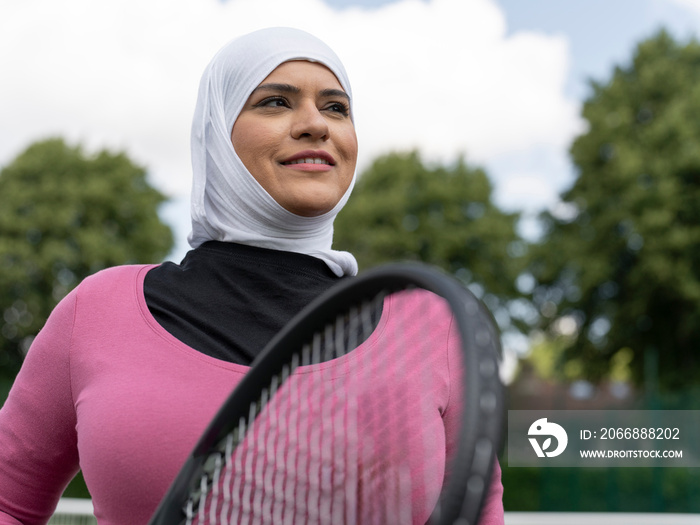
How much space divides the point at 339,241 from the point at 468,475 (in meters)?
35.3

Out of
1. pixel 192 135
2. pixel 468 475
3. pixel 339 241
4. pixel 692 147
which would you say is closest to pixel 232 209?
pixel 192 135

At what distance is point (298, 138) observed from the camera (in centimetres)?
181

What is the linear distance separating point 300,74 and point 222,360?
2.01ft

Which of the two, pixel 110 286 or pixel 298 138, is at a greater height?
pixel 298 138

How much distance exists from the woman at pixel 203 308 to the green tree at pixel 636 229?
25.1 metres

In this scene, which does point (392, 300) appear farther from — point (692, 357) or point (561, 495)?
point (692, 357)

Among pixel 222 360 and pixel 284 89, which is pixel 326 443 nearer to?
pixel 222 360

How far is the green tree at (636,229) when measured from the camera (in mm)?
25891

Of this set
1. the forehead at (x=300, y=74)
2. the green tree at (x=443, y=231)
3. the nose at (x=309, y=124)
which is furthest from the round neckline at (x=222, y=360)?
the green tree at (x=443, y=231)

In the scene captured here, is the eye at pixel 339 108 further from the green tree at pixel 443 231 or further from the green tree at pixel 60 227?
the green tree at pixel 443 231

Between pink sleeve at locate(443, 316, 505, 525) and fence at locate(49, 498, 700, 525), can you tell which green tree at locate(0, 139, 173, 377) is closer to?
fence at locate(49, 498, 700, 525)

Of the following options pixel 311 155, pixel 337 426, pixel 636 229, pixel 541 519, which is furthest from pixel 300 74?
pixel 636 229

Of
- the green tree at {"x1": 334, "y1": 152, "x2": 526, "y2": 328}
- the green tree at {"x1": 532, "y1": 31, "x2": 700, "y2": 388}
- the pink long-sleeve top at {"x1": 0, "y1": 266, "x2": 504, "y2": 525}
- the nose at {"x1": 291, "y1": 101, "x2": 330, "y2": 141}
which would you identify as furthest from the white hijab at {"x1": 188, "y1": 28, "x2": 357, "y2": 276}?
the green tree at {"x1": 334, "y1": 152, "x2": 526, "y2": 328}

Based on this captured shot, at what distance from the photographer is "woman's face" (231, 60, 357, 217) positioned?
1.81m
